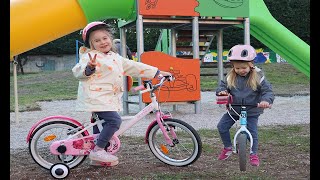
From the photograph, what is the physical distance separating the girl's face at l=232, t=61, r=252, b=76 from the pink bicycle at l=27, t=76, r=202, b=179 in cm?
68

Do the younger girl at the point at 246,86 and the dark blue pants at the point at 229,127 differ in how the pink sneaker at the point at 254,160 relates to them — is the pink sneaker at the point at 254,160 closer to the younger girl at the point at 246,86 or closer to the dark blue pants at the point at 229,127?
the younger girl at the point at 246,86

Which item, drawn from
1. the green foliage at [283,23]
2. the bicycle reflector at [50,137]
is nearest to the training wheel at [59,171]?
the bicycle reflector at [50,137]

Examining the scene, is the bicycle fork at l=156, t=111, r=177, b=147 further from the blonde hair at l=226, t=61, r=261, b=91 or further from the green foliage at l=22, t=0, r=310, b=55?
the green foliage at l=22, t=0, r=310, b=55

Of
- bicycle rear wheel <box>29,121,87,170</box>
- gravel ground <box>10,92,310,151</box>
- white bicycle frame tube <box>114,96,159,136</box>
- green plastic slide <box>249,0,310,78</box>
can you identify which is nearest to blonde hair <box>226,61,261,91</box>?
white bicycle frame tube <box>114,96,159,136</box>

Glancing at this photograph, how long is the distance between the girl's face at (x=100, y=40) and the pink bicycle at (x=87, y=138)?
0.52 m

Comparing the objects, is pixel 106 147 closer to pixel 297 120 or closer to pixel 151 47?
pixel 297 120

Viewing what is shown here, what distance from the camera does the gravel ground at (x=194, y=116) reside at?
22.5 ft

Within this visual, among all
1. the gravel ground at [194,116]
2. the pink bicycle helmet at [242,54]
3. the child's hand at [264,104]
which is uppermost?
the pink bicycle helmet at [242,54]

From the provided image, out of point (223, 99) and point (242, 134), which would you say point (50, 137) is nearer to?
point (223, 99)

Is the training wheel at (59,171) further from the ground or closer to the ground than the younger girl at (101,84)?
closer to the ground

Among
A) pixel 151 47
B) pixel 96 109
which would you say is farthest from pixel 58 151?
pixel 151 47

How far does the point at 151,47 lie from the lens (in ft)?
93.5

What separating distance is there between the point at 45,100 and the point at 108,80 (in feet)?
29.3

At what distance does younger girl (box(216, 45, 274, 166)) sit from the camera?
4.22m
